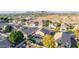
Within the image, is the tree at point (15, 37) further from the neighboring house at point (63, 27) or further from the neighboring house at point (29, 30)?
the neighboring house at point (63, 27)

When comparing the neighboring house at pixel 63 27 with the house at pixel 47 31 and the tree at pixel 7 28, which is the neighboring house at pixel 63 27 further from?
the tree at pixel 7 28

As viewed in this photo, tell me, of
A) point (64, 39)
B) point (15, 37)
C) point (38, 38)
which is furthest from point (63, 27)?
point (15, 37)

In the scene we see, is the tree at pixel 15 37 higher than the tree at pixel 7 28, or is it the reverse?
the tree at pixel 7 28

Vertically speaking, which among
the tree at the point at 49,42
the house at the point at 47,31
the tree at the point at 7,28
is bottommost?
the tree at the point at 49,42

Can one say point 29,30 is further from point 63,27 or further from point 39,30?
point 63,27

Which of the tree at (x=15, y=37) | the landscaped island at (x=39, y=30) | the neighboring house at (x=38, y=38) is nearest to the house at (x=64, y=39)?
the landscaped island at (x=39, y=30)
